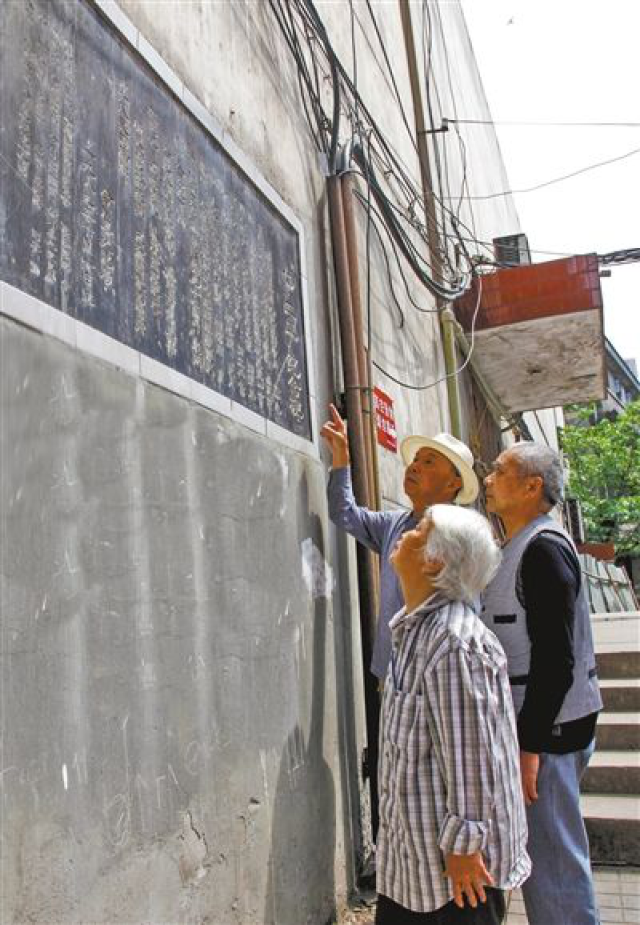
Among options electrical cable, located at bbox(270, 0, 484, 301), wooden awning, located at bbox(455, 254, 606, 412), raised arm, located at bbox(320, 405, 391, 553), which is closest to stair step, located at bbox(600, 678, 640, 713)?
raised arm, located at bbox(320, 405, 391, 553)

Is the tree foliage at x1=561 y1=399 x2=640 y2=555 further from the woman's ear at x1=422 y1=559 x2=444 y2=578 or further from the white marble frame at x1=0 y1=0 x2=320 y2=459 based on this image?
the woman's ear at x1=422 y1=559 x2=444 y2=578

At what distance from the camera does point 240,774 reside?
242 centimetres

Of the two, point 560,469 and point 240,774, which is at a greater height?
point 560,469

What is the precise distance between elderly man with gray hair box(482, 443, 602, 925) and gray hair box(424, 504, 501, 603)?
466 millimetres

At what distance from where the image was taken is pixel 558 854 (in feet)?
8.05

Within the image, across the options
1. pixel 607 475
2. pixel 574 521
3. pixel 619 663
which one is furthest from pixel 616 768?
pixel 607 475

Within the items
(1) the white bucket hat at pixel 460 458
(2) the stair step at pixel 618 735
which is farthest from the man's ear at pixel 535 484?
(2) the stair step at pixel 618 735

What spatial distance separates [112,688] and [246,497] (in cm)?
100

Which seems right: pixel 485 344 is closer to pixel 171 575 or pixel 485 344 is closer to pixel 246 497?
pixel 246 497

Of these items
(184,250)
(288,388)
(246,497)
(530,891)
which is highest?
(184,250)

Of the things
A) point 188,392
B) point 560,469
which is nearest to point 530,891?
point 560,469

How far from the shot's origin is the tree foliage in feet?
84.0

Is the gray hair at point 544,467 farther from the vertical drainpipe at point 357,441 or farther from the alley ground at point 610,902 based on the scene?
the alley ground at point 610,902

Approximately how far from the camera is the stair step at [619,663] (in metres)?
5.47
